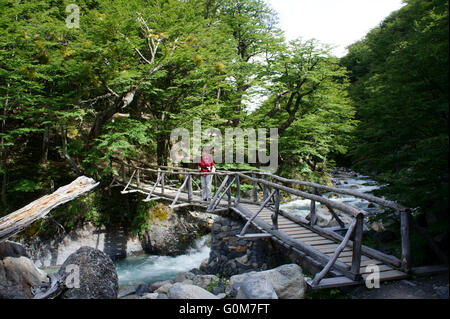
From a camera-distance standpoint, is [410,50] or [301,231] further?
[301,231]

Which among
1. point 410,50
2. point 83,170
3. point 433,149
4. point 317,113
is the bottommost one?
point 83,170

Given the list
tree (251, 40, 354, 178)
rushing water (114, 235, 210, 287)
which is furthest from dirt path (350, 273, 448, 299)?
tree (251, 40, 354, 178)

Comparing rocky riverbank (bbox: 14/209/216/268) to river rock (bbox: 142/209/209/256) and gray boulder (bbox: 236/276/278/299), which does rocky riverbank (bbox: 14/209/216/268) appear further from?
gray boulder (bbox: 236/276/278/299)

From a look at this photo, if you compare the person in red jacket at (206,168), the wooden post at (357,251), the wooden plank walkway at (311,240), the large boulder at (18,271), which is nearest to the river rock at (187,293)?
the wooden plank walkway at (311,240)

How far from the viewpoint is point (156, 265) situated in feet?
31.5

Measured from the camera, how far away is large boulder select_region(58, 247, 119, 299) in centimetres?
387

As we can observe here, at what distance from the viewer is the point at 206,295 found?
11.2 feet

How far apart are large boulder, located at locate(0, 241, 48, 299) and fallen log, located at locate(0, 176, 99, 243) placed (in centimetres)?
87
